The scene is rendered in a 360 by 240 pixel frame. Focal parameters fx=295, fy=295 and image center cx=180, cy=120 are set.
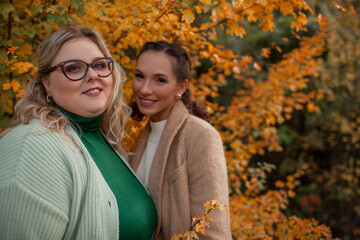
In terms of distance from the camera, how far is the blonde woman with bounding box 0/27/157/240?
1223 millimetres

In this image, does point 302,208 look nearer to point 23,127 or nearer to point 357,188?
point 357,188

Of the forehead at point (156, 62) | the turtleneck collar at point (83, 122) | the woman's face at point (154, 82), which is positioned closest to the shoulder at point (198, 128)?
the woman's face at point (154, 82)

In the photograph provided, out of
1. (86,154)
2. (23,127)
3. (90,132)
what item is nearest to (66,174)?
(86,154)

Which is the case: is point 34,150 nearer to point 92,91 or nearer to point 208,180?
point 92,91

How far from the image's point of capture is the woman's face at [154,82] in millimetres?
2031

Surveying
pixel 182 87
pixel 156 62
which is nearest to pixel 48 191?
pixel 156 62

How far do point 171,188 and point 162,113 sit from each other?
0.58m

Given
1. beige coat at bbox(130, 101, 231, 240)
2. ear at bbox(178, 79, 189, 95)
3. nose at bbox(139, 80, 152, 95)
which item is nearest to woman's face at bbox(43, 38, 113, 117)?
nose at bbox(139, 80, 152, 95)

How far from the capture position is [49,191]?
1265 millimetres

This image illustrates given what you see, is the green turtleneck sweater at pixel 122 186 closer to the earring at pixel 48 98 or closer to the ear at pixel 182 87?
the earring at pixel 48 98

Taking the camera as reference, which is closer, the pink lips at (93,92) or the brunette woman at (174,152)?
the pink lips at (93,92)

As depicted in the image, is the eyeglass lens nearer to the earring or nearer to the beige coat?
the earring

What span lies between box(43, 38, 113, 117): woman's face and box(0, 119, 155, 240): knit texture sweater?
202 mm

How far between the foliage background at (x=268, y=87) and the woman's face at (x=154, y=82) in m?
0.36
